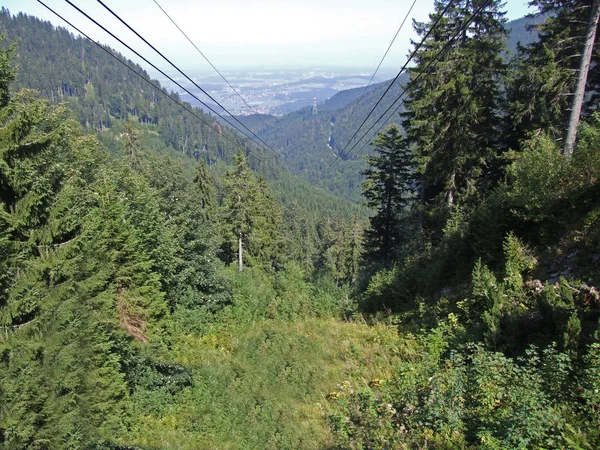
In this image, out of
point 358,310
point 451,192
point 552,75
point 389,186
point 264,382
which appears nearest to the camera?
point 264,382

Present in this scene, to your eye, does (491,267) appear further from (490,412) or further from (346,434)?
(346,434)

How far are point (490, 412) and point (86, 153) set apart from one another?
24815 millimetres

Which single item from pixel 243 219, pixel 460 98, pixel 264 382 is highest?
pixel 460 98

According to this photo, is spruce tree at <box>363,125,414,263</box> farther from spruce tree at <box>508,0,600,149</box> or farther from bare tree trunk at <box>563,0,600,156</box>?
bare tree trunk at <box>563,0,600,156</box>

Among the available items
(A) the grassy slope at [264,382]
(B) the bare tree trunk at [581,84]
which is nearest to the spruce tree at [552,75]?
(B) the bare tree trunk at [581,84]

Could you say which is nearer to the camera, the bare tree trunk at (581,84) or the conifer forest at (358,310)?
the conifer forest at (358,310)

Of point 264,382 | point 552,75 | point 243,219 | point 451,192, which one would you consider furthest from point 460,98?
point 243,219

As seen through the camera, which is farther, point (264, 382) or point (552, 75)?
point (552, 75)

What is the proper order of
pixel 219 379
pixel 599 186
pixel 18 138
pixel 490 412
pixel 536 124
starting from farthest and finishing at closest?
pixel 536 124, pixel 219 379, pixel 599 186, pixel 18 138, pixel 490 412

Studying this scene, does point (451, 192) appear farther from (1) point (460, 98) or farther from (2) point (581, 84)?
(2) point (581, 84)

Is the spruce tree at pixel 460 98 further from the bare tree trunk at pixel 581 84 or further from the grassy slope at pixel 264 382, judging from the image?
the grassy slope at pixel 264 382

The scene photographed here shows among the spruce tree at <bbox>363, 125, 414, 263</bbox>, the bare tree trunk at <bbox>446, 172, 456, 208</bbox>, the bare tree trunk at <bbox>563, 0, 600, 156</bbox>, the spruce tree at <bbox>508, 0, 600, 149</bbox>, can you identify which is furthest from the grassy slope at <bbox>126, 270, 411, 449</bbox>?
the spruce tree at <bbox>363, 125, 414, 263</bbox>

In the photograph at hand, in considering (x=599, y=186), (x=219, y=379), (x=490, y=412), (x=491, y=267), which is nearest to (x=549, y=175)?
(x=599, y=186)

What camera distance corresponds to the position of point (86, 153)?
73.5ft
